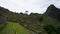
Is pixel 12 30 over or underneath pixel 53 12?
underneath

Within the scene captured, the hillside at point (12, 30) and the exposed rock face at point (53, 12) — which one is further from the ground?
the exposed rock face at point (53, 12)

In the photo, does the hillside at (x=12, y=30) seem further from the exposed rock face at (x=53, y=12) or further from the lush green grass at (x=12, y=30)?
the exposed rock face at (x=53, y=12)

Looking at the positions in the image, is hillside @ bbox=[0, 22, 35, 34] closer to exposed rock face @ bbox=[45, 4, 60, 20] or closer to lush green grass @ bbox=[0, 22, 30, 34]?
lush green grass @ bbox=[0, 22, 30, 34]

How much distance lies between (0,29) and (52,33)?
20304mm

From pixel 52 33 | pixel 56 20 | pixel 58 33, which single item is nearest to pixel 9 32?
pixel 52 33

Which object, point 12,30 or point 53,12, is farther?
point 53,12

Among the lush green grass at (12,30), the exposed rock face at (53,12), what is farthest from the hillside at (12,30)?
the exposed rock face at (53,12)

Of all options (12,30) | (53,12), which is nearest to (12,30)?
(12,30)

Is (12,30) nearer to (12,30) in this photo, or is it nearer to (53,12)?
(12,30)

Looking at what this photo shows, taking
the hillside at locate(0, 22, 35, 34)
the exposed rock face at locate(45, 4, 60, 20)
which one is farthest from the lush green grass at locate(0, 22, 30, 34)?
the exposed rock face at locate(45, 4, 60, 20)

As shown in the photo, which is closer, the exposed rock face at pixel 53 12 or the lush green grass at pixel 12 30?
the lush green grass at pixel 12 30

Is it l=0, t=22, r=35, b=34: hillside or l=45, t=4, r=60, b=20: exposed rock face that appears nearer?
l=0, t=22, r=35, b=34: hillside

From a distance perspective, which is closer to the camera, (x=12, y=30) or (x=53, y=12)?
(x=12, y=30)

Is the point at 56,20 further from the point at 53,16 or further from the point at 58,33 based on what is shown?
the point at 58,33
